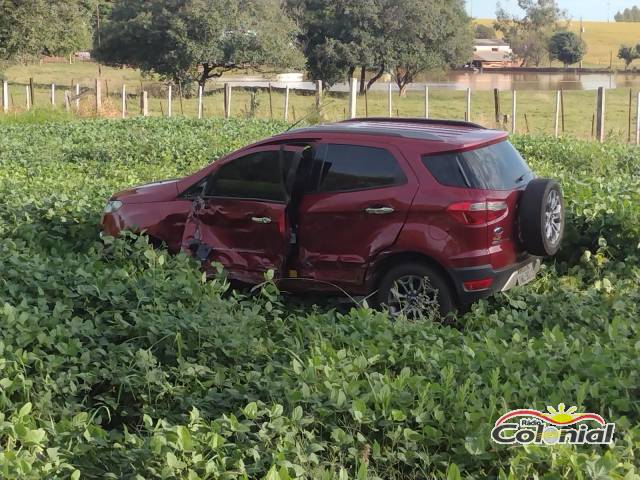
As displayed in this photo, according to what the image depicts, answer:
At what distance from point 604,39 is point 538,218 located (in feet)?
473

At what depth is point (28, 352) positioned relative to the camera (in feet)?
18.1

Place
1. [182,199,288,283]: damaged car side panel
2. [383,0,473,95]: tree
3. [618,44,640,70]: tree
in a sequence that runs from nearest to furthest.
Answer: [182,199,288,283]: damaged car side panel < [383,0,473,95]: tree < [618,44,640,70]: tree

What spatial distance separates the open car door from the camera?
7758 millimetres

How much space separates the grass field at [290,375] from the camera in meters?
Result: 4.18

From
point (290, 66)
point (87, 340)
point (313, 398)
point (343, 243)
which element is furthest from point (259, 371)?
point (290, 66)

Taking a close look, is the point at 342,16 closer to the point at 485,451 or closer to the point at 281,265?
the point at 281,265

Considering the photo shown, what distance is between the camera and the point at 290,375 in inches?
203

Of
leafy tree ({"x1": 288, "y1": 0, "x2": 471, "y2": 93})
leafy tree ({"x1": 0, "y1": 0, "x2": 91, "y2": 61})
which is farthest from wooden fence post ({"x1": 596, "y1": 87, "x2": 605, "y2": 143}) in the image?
leafy tree ({"x1": 288, "y1": 0, "x2": 471, "y2": 93})

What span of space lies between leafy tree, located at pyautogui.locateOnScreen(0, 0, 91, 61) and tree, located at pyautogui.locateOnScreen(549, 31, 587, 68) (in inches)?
3018

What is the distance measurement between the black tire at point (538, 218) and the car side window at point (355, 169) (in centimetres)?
106

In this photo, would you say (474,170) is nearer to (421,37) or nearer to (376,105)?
(376,105)

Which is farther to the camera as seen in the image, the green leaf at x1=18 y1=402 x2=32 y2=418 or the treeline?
the treeline

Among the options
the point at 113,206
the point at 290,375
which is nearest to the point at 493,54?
the point at 113,206

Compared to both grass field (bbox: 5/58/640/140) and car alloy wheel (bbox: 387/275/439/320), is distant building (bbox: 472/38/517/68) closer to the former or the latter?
grass field (bbox: 5/58/640/140)
